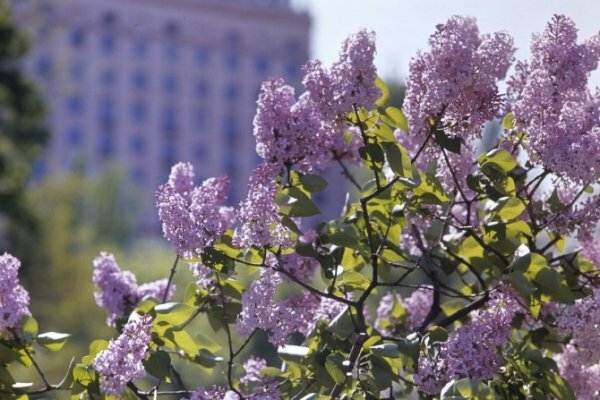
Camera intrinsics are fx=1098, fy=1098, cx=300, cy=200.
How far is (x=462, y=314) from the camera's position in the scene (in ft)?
6.24

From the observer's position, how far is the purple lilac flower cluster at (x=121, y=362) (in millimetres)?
1641

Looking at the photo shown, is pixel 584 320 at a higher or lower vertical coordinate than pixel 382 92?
lower

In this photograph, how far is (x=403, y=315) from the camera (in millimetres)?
2215

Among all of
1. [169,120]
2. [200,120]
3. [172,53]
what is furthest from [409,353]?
[172,53]

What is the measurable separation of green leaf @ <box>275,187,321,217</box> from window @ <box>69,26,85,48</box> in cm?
4830

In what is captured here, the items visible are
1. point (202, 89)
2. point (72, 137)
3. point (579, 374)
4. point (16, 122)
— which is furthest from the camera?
point (202, 89)

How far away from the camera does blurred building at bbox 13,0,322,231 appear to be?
49031 millimetres

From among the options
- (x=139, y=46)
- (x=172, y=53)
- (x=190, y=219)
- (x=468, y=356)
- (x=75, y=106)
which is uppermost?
(x=190, y=219)

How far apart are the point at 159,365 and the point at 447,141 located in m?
0.59

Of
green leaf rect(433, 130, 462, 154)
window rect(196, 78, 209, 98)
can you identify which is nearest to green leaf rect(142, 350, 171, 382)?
Result: green leaf rect(433, 130, 462, 154)

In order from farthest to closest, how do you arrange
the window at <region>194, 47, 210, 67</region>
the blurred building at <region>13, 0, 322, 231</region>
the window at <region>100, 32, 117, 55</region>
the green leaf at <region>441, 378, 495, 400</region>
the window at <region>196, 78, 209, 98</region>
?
the window at <region>196, 78, 209, 98</region> → the window at <region>194, 47, 210, 67</region> → the window at <region>100, 32, 117, 55</region> → the blurred building at <region>13, 0, 322, 231</region> → the green leaf at <region>441, 378, 495, 400</region>

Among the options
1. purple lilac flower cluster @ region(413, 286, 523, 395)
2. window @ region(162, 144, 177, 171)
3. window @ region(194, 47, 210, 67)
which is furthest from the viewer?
window @ region(194, 47, 210, 67)

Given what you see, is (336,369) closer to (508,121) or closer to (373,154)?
(373,154)

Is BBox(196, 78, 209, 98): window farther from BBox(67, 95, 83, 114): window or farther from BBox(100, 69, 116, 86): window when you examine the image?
BBox(67, 95, 83, 114): window
